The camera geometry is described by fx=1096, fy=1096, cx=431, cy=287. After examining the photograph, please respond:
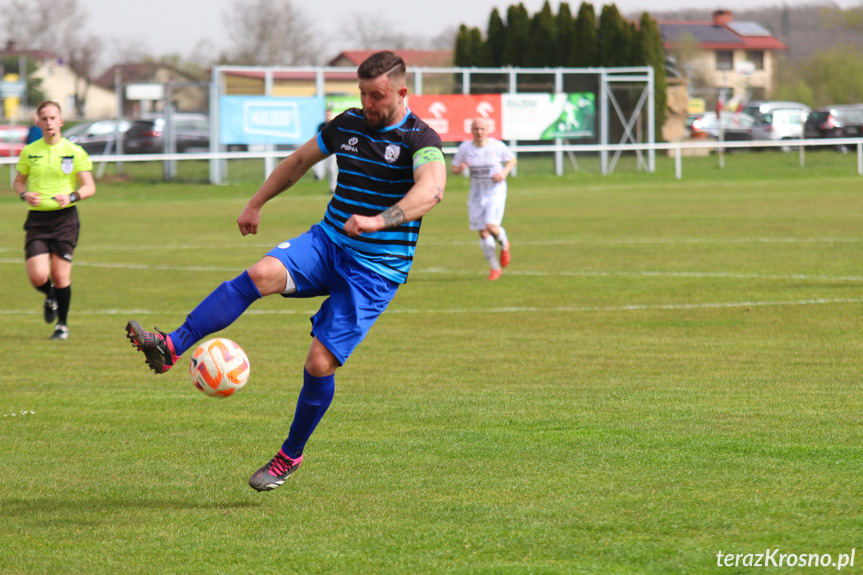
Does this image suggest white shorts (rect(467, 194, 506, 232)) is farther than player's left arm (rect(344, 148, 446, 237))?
Yes

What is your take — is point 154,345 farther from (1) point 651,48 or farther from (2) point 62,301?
(1) point 651,48

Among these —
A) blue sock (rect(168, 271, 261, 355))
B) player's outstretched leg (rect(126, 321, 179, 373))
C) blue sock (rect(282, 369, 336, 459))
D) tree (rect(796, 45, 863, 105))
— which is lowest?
blue sock (rect(282, 369, 336, 459))

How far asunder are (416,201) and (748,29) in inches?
4816

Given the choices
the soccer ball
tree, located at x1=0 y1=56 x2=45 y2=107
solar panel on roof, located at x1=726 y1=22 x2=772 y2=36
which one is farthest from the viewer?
solar panel on roof, located at x1=726 y1=22 x2=772 y2=36

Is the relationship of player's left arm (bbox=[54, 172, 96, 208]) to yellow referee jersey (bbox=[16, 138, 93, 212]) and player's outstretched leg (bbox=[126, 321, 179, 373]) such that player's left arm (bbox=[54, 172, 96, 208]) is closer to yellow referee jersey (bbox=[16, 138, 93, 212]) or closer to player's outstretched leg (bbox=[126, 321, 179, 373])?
yellow referee jersey (bbox=[16, 138, 93, 212])

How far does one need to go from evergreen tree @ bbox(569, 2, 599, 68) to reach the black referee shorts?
3792 centimetres

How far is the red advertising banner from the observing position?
35.9 m

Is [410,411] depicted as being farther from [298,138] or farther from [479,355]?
[298,138]

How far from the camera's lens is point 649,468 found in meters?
5.87

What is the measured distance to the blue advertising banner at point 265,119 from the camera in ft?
111

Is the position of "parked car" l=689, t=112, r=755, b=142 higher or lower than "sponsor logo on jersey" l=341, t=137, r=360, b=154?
lower

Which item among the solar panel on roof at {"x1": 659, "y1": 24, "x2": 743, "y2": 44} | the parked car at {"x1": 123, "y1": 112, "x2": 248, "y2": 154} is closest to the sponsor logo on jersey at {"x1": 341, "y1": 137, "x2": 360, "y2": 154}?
the parked car at {"x1": 123, "y1": 112, "x2": 248, "y2": 154}

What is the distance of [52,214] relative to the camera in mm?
11461

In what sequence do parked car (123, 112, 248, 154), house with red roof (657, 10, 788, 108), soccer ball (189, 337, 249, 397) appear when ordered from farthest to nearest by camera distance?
house with red roof (657, 10, 788, 108) → parked car (123, 112, 248, 154) → soccer ball (189, 337, 249, 397)
